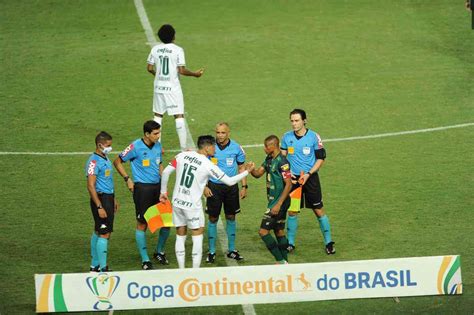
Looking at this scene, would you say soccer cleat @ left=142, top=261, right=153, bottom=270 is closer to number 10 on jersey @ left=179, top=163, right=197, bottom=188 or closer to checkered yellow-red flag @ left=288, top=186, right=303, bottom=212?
number 10 on jersey @ left=179, top=163, right=197, bottom=188

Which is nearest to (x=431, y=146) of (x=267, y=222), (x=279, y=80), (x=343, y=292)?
(x=279, y=80)

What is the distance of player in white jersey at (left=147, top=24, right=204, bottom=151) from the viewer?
64.4 ft

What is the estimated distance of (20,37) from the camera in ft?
92.4

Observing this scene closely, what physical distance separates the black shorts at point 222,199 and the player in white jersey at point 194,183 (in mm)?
1026

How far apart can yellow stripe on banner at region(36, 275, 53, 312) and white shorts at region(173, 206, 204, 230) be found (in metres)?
2.33

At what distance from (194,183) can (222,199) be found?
53.3 inches

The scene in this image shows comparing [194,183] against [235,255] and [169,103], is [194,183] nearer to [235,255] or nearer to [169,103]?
[235,255]

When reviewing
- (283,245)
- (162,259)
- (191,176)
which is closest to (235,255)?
(283,245)

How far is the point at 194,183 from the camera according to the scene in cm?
1570

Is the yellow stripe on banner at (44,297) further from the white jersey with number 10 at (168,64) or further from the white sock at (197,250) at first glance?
the white jersey with number 10 at (168,64)

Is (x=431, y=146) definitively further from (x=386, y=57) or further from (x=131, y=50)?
(x=131, y=50)

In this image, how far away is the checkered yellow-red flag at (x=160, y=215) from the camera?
1632 centimetres

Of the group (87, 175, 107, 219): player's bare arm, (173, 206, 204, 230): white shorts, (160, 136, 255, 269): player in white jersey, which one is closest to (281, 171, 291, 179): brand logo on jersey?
(160, 136, 255, 269): player in white jersey

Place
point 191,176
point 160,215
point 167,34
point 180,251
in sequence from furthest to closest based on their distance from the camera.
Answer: point 167,34, point 160,215, point 180,251, point 191,176
